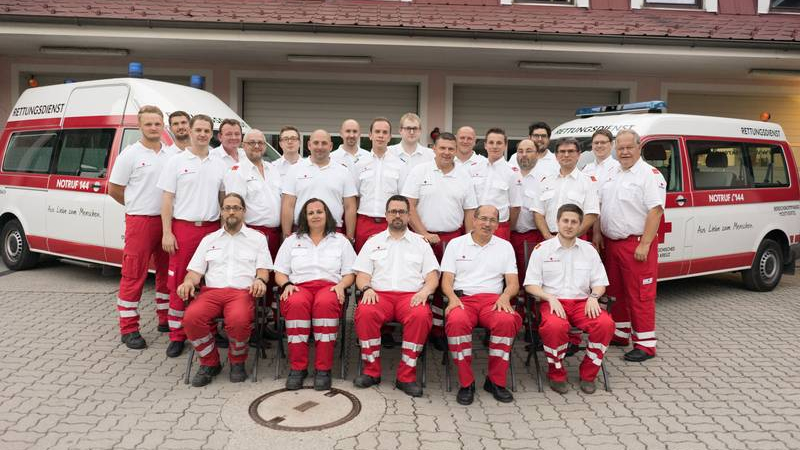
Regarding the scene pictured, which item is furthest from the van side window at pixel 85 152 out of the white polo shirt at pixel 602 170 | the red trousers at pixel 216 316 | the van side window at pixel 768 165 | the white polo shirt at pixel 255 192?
the van side window at pixel 768 165

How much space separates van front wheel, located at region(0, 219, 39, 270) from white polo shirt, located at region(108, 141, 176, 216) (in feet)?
11.9

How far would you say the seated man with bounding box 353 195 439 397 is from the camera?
409 cm

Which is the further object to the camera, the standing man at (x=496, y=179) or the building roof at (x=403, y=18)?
the building roof at (x=403, y=18)

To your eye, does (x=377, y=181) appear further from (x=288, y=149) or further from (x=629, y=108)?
(x=629, y=108)

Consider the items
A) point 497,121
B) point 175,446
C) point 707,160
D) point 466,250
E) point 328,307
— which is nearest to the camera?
point 175,446

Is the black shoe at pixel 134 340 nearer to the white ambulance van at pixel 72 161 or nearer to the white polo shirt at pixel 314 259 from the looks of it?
the white polo shirt at pixel 314 259

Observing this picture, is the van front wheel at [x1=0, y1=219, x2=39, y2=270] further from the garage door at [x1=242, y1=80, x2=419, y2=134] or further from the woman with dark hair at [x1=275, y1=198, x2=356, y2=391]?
the woman with dark hair at [x1=275, y1=198, x2=356, y2=391]

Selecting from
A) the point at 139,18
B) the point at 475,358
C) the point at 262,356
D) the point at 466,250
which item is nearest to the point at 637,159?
the point at 466,250

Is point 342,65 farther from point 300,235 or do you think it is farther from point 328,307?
point 328,307

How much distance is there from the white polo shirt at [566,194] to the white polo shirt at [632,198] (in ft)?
0.57

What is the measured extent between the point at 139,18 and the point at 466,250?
636cm

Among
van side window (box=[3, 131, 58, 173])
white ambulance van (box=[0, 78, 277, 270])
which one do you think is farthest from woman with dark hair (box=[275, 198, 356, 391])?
van side window (box=[3, 131, 58, 173])

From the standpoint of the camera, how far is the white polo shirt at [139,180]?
4969mm

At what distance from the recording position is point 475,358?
4949 mm
